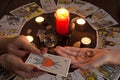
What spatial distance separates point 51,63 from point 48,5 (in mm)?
477

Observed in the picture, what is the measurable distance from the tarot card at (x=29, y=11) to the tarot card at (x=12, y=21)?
3 centimetres

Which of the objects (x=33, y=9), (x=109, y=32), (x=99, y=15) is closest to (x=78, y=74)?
(x=109, y=32)

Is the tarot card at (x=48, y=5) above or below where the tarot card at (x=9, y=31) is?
above

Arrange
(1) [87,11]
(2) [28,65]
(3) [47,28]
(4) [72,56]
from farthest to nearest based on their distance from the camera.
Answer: (1) [87,11] → (3) [47,28] → (4) [72,56] → (2) [28,65]

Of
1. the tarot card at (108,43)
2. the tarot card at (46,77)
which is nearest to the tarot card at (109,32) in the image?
the tarot card at (108,43)

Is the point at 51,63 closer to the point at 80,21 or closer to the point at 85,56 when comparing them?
the point at 85,56

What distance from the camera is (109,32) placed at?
119 cm

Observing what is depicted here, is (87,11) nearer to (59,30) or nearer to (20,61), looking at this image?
(59,30)

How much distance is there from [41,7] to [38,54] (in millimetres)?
421

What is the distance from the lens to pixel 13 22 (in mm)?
1269

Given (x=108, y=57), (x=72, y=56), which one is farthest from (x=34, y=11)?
(x=108, y=57)

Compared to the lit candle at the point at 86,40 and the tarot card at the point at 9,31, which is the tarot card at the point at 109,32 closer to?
the lit candle at the point at 86,40

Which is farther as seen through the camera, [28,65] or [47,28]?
[47,28]

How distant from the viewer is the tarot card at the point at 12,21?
49.4 inches
